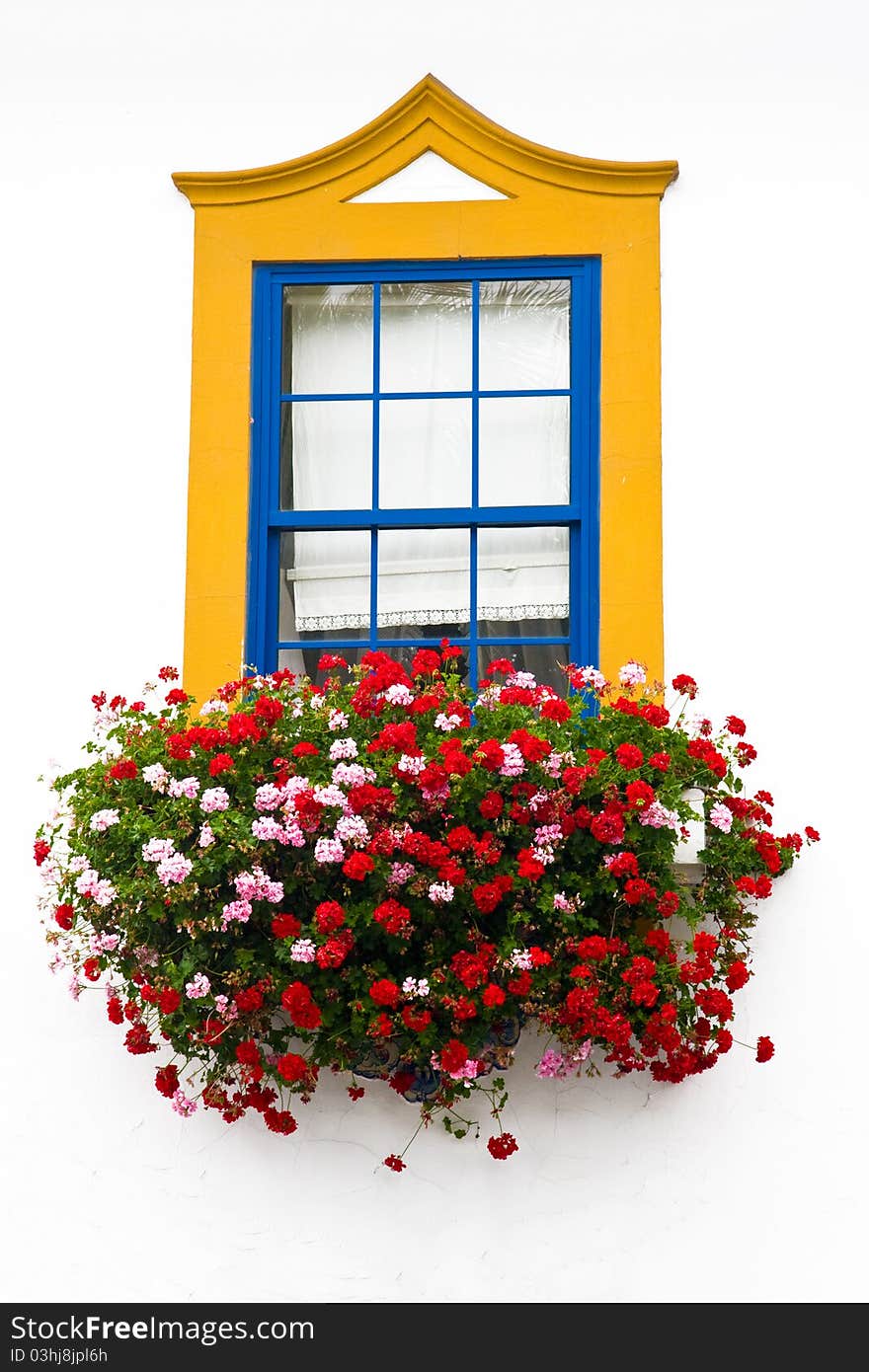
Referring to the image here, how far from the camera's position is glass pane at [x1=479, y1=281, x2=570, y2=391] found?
571cm

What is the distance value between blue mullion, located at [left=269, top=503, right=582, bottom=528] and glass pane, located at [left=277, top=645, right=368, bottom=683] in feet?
1.21

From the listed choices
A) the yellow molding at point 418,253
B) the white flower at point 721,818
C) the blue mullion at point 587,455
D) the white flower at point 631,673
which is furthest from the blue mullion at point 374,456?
the white flower at point 721,818

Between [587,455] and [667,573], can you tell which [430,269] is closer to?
[587,455]

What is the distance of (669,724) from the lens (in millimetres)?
5145

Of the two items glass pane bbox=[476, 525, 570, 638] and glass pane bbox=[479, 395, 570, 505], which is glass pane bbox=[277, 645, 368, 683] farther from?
glass pane bbox=[479, 395, 570, 505]

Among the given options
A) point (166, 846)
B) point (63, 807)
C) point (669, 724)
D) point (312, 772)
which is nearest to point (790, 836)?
point (669, 724)

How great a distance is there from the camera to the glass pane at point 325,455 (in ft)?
18.8

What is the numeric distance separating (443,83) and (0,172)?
1.41 meters

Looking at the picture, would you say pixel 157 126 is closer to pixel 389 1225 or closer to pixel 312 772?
pixel 312 772

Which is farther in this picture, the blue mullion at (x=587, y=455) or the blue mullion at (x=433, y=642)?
the blue mullion at (x=433, y=642)

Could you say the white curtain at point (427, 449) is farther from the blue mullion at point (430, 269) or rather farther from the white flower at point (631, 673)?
the white flower at point (631, 673)

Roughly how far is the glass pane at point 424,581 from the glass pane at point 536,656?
4.2 inches

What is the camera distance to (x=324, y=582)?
223 inches
